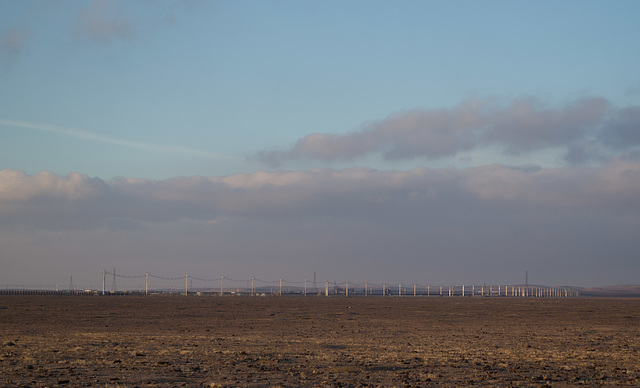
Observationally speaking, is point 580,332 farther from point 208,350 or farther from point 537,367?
point 208,350

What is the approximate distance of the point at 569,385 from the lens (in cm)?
2028

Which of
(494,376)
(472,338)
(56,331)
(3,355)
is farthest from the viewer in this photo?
(56,331)

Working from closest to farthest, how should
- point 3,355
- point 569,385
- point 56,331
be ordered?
point 569,385 < point 3,355 < point 56,331

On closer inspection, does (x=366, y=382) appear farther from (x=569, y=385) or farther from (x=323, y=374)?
(x=569, y=385)

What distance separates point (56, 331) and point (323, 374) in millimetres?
25021

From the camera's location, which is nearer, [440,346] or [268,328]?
[440,346]

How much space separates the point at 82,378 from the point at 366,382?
866 cm

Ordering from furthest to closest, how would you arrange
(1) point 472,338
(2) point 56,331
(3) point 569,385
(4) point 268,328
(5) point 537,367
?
(4) point 268,328 < (2) point 56,331 < (1) point 472,338 < (5) point 537,367 < (3) point 569,385

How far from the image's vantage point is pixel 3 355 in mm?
26391

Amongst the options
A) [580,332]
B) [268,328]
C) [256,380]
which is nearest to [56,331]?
[268,328]

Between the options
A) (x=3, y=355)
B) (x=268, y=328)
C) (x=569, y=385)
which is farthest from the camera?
(x=268, y=328)

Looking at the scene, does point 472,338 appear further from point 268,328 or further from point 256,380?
point 256,380

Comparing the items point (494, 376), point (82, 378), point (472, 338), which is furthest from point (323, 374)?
point (472, 338)

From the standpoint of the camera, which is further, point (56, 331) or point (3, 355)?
point (56, 331)
